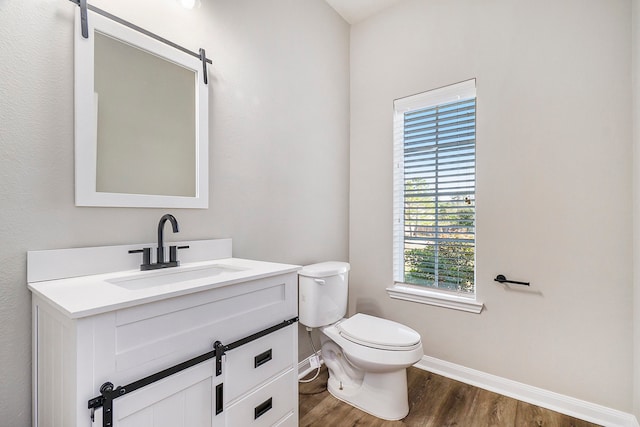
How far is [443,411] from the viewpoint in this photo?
Answer: 171 centimetres

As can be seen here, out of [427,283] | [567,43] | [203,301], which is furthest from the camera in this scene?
[427,283]

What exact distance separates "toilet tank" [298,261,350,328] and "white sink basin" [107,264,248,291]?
59 cm

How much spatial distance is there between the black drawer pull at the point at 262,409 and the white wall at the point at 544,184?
4.46 ft

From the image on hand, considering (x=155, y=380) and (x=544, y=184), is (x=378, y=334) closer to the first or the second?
(x=155, y=380)

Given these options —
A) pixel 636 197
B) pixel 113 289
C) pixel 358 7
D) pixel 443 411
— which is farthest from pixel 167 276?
pixel 358 7

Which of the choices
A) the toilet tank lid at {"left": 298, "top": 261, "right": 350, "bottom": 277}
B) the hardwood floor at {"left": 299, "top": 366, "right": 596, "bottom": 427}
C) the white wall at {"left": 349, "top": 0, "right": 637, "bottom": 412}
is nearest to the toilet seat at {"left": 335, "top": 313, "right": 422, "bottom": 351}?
the toilet tank lid at {"left": 298, "top": 261, "right": 350, "bottom": 277}

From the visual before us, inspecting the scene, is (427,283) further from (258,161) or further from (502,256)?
(258,161)

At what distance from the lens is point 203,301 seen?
971mm

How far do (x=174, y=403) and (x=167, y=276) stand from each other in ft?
1.68

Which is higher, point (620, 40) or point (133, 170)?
point (620, 40)

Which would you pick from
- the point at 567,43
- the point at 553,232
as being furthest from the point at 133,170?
the point at 567,43

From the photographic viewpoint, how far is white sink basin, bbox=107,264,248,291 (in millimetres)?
1138

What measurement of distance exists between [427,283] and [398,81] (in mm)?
1532

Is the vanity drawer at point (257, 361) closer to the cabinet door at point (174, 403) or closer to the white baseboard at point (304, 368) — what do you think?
the cabinet door at point (174, 403)
